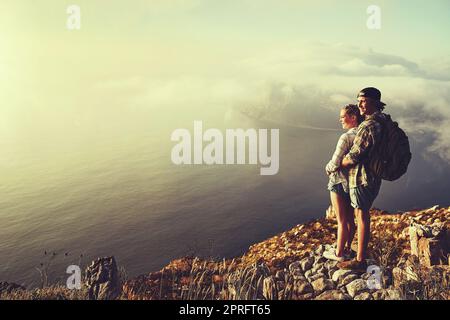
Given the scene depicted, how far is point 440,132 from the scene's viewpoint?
7.18 m

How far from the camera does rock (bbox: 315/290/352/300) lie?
18.8 ft

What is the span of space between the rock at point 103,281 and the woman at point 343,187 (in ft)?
10.5

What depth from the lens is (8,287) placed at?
609cm

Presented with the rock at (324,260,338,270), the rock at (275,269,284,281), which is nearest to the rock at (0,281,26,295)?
the rock at (275,269,284,281)

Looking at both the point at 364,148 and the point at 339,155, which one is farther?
the point at 339,155

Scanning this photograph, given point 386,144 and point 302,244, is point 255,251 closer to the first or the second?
point 302,244

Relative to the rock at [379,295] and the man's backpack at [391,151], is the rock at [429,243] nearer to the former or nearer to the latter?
the rock at [379,295]

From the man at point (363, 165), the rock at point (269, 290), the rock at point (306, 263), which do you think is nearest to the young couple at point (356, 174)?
the man at point (363, 165)

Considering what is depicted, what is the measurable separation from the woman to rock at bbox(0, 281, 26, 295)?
184 inches

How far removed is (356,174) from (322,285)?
1.67 m

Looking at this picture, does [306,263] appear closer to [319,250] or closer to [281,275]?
[319,250]

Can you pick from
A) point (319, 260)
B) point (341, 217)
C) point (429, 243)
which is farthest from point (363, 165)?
point (319, 260)

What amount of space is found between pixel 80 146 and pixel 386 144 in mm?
4940

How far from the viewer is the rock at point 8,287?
6.03 m
